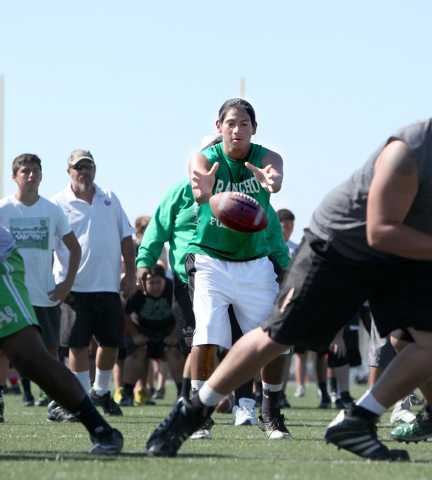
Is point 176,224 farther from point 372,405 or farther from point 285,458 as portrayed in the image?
point 372,405

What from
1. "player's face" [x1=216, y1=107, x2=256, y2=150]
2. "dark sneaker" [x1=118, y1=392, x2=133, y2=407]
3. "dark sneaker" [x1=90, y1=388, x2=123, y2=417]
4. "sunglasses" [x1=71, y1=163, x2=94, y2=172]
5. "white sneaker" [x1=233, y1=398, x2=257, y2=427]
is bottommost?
"dark sneaker" [x1=118, y1=392, x2=133, y2=407]

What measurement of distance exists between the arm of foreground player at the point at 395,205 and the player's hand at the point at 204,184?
137 cm

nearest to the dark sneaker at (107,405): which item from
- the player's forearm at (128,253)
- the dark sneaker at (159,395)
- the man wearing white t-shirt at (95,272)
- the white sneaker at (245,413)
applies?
the man wearing white t-shirt at (95,272)

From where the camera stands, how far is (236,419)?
656 cm

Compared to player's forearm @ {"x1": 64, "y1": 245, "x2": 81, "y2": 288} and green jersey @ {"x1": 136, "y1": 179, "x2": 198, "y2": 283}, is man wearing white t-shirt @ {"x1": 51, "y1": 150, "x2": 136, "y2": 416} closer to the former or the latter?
player's forearm @ {"x1": 64, "y1": 245, "x2": 81, "y2": 288}

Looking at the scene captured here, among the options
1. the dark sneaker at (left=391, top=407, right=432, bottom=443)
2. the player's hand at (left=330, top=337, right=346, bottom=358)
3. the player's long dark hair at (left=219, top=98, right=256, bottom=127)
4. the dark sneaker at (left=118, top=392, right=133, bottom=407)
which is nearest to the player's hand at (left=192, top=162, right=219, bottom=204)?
the player's long dark hair at (left=219, top=98, right=256, bottom=127)

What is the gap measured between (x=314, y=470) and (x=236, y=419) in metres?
3.16

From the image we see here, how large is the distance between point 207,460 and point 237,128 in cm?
231

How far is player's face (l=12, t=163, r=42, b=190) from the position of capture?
7.18 m

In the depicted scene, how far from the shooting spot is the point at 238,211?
4945mm

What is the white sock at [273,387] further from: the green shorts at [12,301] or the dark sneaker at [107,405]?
the dark sneaker at [107,405]

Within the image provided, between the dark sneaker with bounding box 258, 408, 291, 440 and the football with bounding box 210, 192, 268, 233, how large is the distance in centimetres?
134

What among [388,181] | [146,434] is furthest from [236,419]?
[388,181]

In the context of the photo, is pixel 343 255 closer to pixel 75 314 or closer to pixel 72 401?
pixel 72 401
